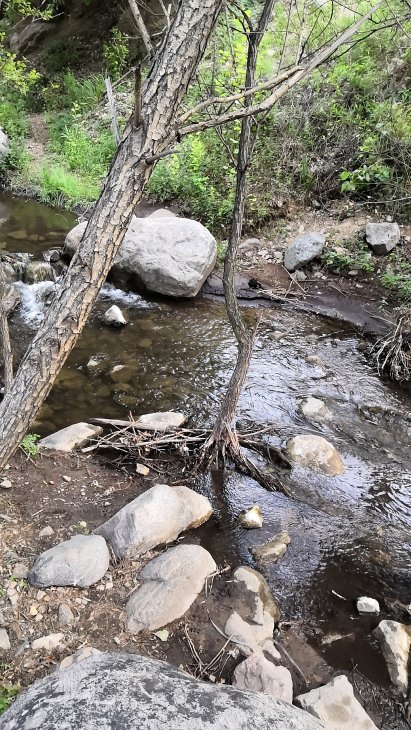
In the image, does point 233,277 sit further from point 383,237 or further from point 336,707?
point 383,237

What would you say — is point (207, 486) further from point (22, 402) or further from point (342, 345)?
point (342, 345)

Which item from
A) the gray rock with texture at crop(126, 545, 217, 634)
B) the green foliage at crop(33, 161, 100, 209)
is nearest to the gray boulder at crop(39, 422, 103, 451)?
the gray rock with texture at crop(126, 545, 217, 634)

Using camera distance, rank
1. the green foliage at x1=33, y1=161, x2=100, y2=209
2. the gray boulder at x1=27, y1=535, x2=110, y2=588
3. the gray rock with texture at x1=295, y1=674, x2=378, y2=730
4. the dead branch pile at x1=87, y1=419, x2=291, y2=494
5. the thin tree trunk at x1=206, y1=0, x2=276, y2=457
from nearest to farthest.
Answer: the gray rock with texture at x1=295, y1=674, x2=378, y2=730 < the gray boulder at x1=27, y1=535, x2=110, y2=588 < the thin tree trunk at x1=206, y1=0, x2=276, y2=457 < the dead branch pile at x1=87, y1=419, x2=291, y2=494 < the green foliage at x1=33, y1=161, x2=100, y2=209

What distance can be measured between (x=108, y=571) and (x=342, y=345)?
4197 mm

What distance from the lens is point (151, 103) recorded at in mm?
2154

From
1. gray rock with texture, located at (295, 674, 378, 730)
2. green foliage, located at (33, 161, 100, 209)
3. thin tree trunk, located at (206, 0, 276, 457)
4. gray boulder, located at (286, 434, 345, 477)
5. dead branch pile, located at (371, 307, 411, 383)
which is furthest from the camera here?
green foliage, located at (33, 161, 100, 209)

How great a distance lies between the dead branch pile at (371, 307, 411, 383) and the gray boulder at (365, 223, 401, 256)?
1.60 metres

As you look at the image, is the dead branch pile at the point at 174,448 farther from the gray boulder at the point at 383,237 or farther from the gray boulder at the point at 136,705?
the gray boulder at the point at 383,237

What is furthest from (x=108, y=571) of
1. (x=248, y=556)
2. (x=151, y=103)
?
(x=151, y=103)

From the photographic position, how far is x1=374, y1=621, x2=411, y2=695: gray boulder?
2.65 m

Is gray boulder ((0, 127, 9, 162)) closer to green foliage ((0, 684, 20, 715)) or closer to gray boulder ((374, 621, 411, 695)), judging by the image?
green foliage ((0, 684, 20, 715))

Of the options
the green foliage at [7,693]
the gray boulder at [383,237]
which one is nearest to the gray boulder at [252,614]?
the green foliage at [7,693]

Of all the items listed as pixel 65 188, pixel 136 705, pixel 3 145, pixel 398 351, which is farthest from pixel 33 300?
pixel 3 145

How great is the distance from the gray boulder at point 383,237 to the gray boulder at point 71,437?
4802 mm
